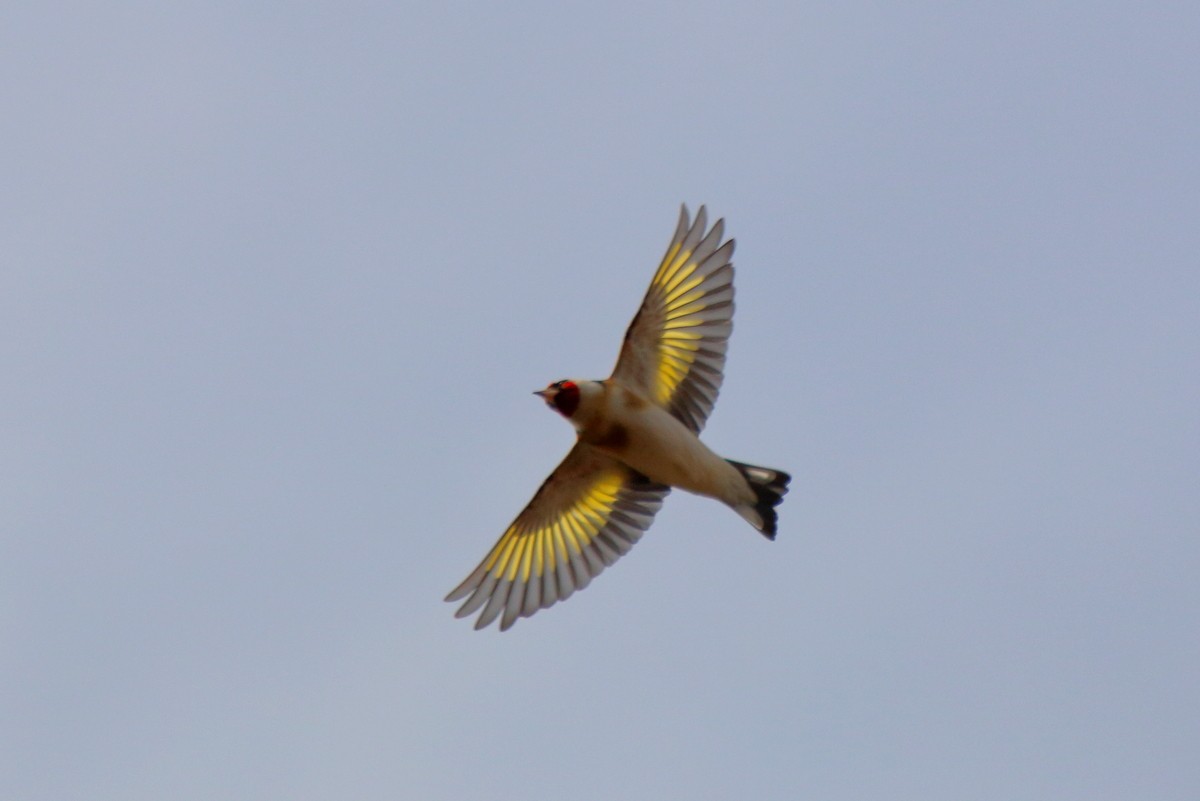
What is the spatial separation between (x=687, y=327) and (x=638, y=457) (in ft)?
3.94

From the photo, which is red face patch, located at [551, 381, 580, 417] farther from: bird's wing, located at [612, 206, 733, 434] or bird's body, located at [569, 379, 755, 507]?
bird's wing, located at [612, 206, 733, 434]

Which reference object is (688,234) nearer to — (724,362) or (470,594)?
(724,362)

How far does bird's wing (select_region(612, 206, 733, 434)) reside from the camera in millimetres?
13812

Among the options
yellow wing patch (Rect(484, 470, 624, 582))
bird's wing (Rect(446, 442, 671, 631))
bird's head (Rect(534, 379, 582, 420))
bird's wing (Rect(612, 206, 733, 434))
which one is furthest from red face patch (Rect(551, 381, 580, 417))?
yellow wing patch (Rect(484, 470, 624, 582))

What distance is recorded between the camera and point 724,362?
13.9 meters

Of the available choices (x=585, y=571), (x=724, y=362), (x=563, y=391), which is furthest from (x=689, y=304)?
(x=585, y=571)

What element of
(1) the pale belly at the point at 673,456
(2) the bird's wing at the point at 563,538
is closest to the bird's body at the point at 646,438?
(1) the pale belly at the point at 673,456

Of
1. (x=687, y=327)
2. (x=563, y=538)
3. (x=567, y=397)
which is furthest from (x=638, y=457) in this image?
(x=563, y=538)

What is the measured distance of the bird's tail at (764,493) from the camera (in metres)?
13.5

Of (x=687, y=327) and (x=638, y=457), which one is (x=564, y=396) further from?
(x=687, y=327)

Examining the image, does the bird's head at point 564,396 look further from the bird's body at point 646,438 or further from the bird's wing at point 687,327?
the bird's wing at point 687,327

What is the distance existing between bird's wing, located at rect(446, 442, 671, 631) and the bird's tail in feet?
3.32

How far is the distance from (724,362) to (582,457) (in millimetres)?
1371

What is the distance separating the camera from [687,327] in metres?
13.9
